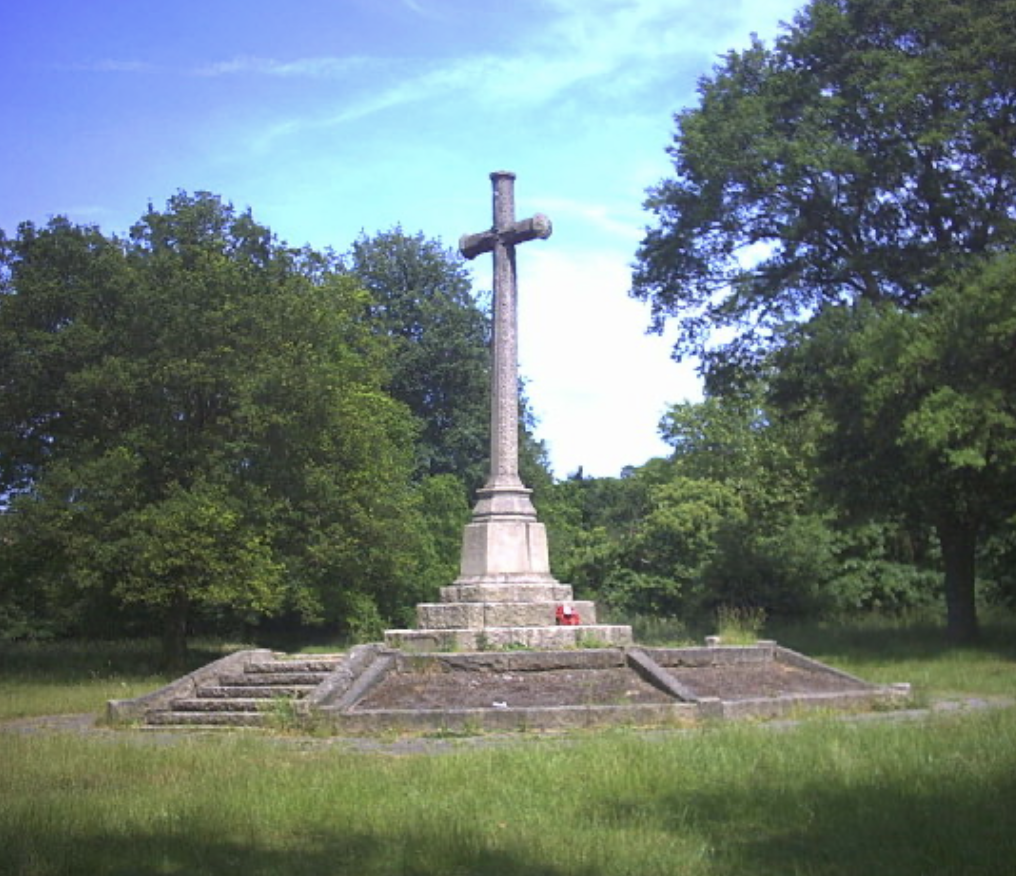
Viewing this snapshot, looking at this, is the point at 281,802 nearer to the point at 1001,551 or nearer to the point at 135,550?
the point at 135,550

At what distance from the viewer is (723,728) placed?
469 inches

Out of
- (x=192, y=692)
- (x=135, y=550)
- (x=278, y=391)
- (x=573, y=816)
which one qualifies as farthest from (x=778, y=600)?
(x=573, y=816)

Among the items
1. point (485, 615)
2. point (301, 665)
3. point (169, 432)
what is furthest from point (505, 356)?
point (169, 432)

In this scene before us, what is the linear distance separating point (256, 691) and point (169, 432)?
30.9 feet

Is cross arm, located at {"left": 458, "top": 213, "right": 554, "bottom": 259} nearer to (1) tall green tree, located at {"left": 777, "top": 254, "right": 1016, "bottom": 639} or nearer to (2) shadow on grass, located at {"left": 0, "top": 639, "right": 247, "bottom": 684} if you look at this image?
(1) tall green tree, located at {"left": 777, "top": 254, "right": 1016, "bottom": 639}

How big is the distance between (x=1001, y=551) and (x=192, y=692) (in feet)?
67.5

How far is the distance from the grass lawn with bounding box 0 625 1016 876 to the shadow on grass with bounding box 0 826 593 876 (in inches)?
0.7

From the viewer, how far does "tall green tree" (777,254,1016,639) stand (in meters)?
20.3

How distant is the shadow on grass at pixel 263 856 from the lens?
6320 millimetres

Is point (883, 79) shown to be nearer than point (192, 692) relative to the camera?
No

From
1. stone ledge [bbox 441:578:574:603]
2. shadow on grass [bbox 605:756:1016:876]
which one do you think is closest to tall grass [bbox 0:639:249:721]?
stone ledge [bbox 441:578:574:603]

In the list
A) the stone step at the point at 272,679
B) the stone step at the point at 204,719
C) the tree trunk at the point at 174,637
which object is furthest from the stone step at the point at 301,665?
the tree trunk at the point at 174,637

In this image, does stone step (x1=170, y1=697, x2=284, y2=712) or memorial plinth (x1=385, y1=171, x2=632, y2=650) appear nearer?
stone step (x1=170, y1=697, x2=284, y2=712)

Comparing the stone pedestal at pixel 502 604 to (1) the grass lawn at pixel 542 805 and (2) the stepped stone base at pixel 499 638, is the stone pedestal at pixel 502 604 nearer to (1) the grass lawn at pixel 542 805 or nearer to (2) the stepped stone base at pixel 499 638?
(2) the stepped stone base at pixel 499 638
